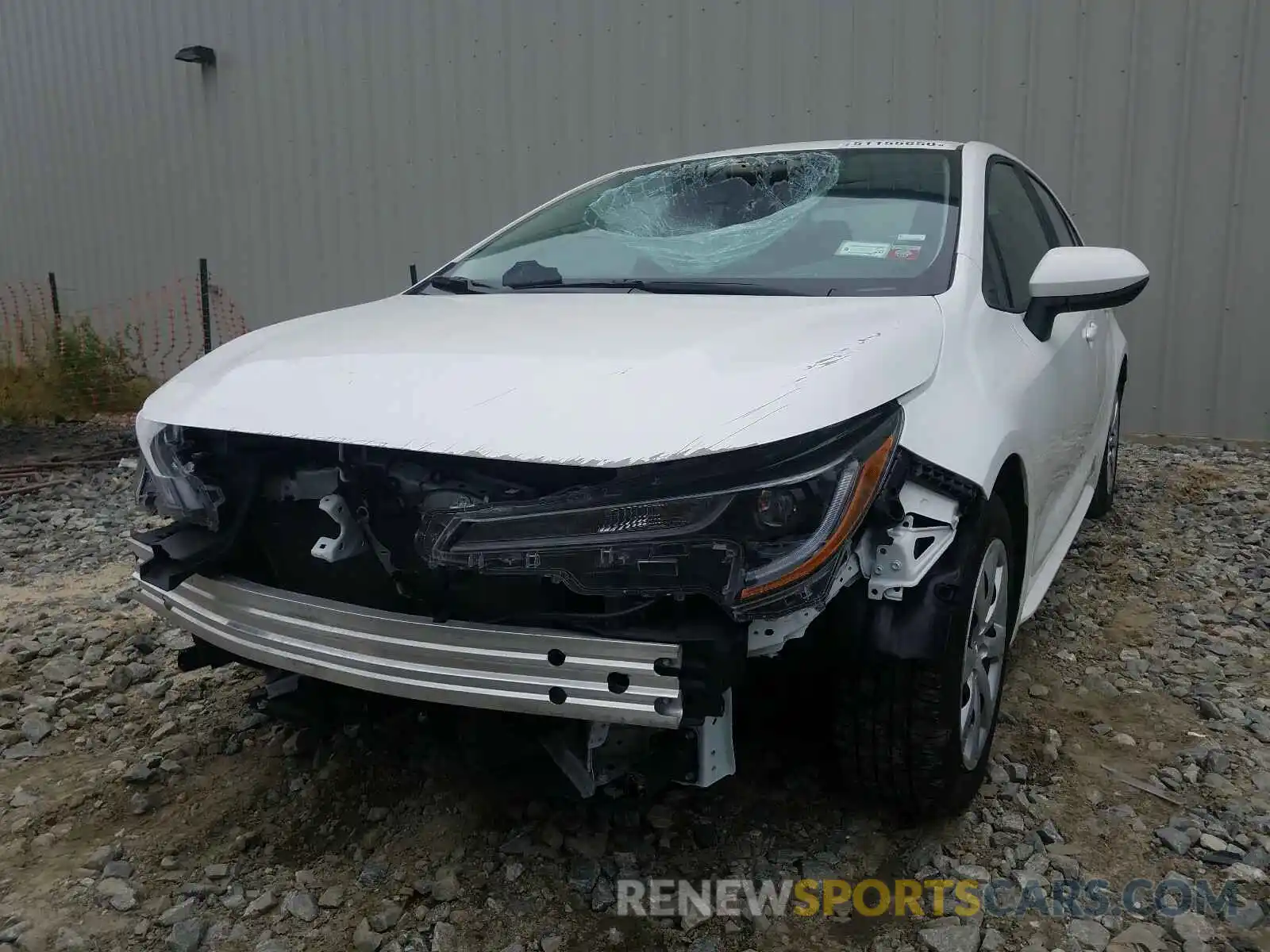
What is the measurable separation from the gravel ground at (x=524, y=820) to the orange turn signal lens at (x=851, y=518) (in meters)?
0.57

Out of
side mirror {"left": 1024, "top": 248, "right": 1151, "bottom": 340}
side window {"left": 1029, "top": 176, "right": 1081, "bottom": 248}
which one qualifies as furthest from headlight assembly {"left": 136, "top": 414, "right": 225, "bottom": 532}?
side window {"left": 1029, "top": 176, "right": 1081, "bottom": 248}

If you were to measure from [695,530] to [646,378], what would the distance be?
12.4 inches

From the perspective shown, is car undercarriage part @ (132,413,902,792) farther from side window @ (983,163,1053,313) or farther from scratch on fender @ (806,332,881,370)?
side window @ (983,163,1053,313)

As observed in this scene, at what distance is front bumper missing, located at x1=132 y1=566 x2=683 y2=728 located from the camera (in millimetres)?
1630

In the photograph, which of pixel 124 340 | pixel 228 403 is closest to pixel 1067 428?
pixel 228 403

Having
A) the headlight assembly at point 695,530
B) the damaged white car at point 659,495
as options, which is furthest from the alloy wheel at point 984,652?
the headlight assembly at point 695,530

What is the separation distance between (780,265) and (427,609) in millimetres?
1284

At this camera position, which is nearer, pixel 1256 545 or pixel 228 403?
pixel 228 403

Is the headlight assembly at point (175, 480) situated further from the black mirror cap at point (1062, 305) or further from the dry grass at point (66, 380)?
the dry grass at point (66, 380)

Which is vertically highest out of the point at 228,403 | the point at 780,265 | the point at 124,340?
the point at 780,265

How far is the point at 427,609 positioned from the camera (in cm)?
185

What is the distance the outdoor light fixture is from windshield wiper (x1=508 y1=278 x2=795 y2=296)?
8291 millimetres

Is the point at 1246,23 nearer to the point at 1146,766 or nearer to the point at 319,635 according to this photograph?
the point at 1146,766
